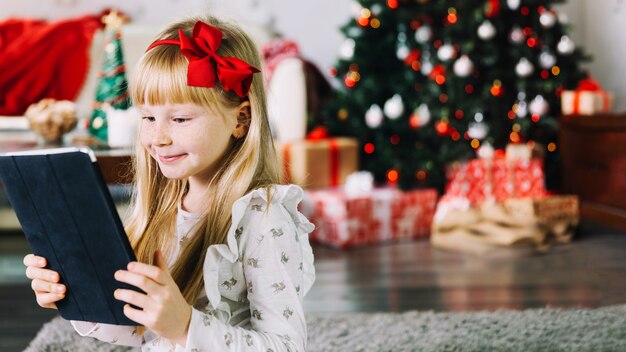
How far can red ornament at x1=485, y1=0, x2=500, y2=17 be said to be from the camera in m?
3.26

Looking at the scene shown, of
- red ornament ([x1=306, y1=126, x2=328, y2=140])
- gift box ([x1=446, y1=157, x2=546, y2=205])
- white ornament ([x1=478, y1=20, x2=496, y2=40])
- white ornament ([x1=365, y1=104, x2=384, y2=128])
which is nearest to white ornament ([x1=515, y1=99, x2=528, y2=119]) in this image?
gift box ([x1=446, y1=157, x2=546, y2=205])

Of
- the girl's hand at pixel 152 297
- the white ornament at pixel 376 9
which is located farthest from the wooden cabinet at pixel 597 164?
the girl's hand at pixel 152 297

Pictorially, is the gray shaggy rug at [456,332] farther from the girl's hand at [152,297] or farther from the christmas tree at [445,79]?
the christmas tree at [445,79]

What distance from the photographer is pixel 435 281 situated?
7.87 ft

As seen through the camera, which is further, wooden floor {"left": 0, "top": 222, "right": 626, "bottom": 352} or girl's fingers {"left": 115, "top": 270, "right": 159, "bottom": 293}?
wooden floor {"left": 0, "top": 222, "right": 626, "bottom": 352}

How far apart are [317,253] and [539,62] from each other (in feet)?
4.57

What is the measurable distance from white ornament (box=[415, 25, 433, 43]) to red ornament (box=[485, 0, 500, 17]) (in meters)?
0.26

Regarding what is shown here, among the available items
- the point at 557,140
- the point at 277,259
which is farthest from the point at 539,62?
the point at 277,259

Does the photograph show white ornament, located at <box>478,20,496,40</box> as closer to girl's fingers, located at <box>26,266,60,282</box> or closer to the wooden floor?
the wooden floor

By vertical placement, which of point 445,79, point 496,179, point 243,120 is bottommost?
point 496,179

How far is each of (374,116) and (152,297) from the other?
263 cm

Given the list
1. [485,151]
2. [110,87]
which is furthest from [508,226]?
[110,87]

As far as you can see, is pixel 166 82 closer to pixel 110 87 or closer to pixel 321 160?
pixel 110 87

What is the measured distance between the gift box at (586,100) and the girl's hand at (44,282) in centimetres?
284
